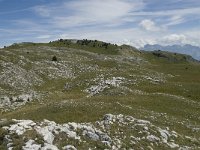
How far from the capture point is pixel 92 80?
232 ft

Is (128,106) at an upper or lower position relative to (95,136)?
lower

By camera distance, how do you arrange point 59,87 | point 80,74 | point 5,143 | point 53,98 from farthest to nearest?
1. point 80,74
2. point 59,87
3. point 53,98
4. point 5,143

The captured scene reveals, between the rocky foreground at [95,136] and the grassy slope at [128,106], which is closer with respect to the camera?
the rocky foreground at [95,136]

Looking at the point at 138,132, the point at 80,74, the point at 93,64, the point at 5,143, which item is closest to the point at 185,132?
the point at 138,132

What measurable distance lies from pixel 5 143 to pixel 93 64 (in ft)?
247

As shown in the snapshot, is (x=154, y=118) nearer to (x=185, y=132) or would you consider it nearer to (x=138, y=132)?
(x=185, y=132)

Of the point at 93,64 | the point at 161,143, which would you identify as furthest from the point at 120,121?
the point at 93,64

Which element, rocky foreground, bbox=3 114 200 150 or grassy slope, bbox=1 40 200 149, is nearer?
rocky foreground, bbox=3 114 200 150

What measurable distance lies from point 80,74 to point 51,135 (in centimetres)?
5943

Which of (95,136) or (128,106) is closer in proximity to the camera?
(95,136)

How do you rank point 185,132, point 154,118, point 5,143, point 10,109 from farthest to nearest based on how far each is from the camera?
point 10,109 → point 154,118 → point 185,132 → point 5,143

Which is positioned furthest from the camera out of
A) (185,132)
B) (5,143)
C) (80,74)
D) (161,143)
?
(80,74)

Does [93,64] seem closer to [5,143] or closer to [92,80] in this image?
[92,80]

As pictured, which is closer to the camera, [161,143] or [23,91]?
[161,143]
